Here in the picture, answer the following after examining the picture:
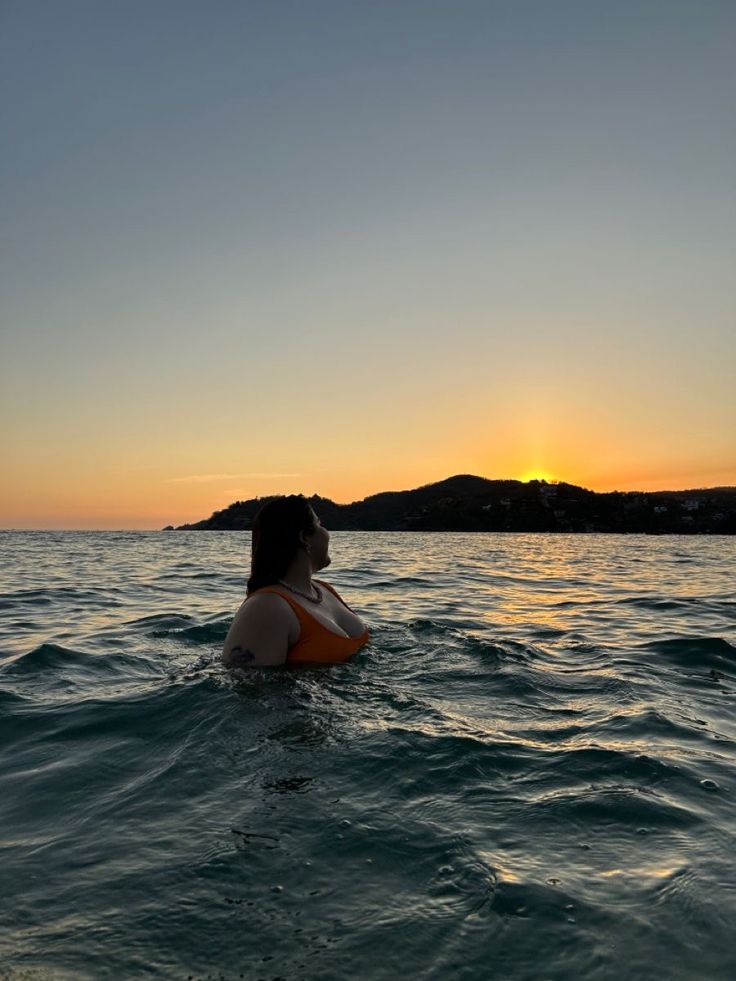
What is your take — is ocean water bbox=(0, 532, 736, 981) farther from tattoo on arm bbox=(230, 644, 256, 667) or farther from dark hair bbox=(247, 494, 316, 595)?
dark hair bbox=(247, 494, 316, 595)

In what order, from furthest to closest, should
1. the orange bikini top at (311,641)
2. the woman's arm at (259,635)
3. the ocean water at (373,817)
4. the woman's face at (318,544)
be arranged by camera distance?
the woman's face at (318,544), the orange bikini top at (311,641), the woman's arm at (259,635), the ocean water at (373,817)

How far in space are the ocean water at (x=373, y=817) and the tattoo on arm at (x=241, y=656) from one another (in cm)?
15

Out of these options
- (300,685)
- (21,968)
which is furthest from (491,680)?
(21,968)

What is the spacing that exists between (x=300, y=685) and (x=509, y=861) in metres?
2.93

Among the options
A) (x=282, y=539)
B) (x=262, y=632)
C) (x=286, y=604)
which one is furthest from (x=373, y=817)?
(x=282, y=539)

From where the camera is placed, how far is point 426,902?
8.75ft

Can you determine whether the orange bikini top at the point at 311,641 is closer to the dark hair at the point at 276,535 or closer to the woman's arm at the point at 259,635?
the woman's arm at the point at 259,635

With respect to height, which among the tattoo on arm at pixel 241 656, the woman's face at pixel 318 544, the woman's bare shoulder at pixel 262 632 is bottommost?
the tattoo on arm at pixel 241 656

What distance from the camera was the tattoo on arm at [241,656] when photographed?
19.1 feet

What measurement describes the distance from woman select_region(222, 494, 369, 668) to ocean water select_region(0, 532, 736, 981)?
0.61ft

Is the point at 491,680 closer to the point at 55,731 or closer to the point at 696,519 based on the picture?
the point at 55,731

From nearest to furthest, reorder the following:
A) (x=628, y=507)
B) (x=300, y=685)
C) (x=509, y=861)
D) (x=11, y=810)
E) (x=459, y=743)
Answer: (x=509, y=861)
(x=11, y=810)
(x=459, y=743)
(x=300, y=685)
(x=628, y=507)

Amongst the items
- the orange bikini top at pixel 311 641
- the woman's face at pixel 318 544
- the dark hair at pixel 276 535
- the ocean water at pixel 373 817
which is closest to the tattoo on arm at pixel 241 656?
the ocean water at pixel 373 817

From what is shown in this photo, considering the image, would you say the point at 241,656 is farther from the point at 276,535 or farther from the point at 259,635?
the point at 276,535
